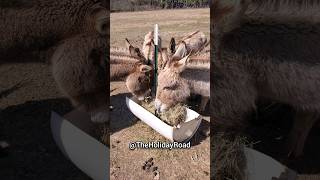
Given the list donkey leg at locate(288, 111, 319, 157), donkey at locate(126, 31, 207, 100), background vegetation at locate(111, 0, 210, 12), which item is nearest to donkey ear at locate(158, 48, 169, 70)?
donkey at locate(126, 31, 207, 100)

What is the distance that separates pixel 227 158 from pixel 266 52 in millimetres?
936

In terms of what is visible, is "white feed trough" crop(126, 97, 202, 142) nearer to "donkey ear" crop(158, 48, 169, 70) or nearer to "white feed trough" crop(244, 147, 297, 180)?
"donkey ear" crop(158, 48, 169, 70)

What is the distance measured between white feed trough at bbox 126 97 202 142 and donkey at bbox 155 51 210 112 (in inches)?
3.7

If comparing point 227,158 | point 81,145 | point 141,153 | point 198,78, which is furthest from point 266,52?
point 81,145

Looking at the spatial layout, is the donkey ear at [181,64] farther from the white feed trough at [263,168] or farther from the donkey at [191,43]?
the white feed trough at [263,168]

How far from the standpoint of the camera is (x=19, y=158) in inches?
143

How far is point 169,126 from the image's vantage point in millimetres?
3221

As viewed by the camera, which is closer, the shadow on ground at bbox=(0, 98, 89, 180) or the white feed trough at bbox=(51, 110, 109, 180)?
the white feed trough at bbox=(51, 110, 109, 180)

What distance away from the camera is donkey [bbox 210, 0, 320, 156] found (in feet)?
10.5

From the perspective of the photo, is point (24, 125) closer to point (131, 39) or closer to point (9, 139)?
point (9, 139)

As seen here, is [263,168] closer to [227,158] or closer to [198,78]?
[227,158]

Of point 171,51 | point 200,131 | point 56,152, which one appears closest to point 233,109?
point 200,131

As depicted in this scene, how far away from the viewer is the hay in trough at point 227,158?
3.36m

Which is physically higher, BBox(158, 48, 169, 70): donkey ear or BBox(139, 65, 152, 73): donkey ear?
BBox(158, 48, 169, 70): donkey ear
